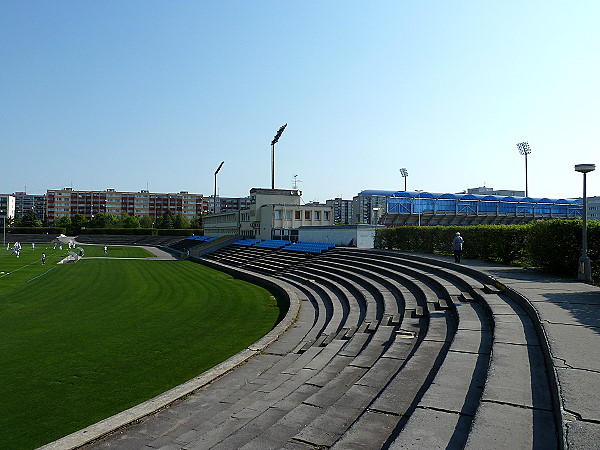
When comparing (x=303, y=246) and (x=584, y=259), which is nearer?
(x=584, y=259)

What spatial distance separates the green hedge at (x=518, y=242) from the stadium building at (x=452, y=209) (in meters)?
17.1

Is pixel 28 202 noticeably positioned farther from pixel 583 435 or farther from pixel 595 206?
pixel 583 435

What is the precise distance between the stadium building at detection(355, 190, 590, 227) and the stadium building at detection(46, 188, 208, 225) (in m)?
114

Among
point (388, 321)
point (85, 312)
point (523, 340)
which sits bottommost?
point (85, 312)

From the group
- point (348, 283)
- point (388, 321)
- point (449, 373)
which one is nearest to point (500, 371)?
point (449, 373)

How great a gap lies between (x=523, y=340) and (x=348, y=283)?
12.2m

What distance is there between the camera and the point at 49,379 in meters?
9.10

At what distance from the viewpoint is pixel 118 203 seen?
152 metres

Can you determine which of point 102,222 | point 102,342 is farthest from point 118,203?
point 102,342

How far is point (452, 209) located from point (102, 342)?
42027mm

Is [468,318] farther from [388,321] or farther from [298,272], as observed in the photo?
[298,272]

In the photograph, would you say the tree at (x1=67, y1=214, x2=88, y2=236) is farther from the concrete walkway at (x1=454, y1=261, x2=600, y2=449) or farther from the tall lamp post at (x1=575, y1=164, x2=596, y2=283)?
the concrete walkway at (x1=454, y1=261, x2=600, y2=449)

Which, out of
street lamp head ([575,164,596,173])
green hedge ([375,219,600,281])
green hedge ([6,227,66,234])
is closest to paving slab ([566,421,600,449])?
street lamp head ([575,164,596,173])

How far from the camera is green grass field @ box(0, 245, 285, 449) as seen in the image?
25.0 feet
